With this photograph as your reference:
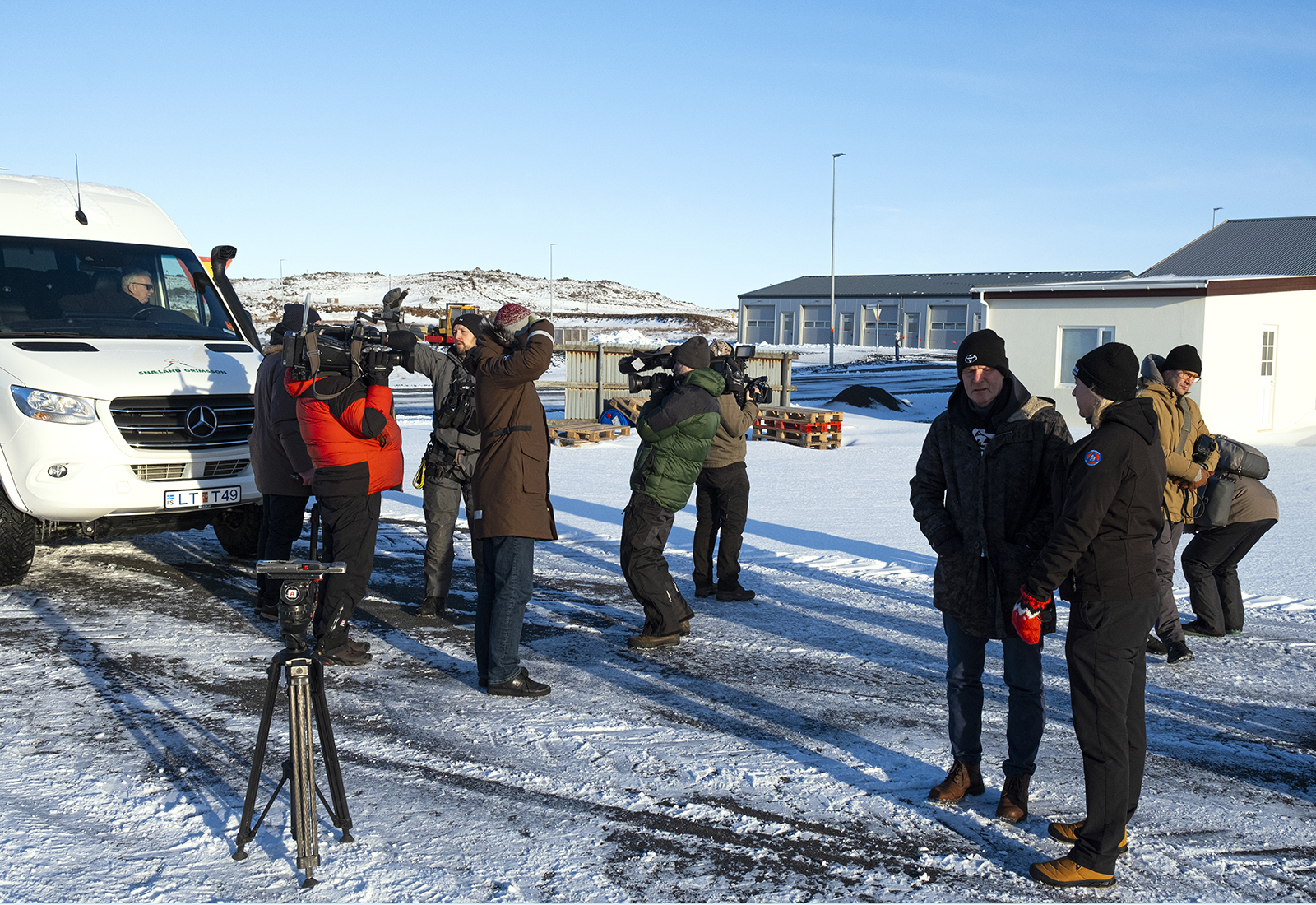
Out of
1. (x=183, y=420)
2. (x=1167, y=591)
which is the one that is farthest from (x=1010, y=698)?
(x=183, y=420)

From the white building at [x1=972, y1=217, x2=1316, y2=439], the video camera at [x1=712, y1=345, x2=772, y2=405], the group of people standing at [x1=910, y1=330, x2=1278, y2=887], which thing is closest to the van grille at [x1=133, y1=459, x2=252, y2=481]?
the video camera at [x1=712, y1=345, x2=772, y2=405]

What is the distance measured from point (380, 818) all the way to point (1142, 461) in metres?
3.14

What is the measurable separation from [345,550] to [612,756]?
214cm

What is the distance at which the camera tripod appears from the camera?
355cm

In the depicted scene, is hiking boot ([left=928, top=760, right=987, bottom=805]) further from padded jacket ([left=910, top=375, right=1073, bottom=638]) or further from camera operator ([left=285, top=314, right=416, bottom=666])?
camera operator ([left=285, top=314, right=416, bottom=666])

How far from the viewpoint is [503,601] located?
5438 mm

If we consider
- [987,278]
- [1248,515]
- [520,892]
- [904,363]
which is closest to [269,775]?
[520,892]

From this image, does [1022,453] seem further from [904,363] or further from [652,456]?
[904,363]

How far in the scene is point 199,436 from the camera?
7.54m

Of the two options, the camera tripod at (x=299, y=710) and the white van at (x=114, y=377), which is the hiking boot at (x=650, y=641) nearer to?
the camera tripod at (x=299, y=710)

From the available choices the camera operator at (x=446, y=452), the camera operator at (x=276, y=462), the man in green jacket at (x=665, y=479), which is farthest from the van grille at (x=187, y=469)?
the man in green jacket at (x=665, y=479)

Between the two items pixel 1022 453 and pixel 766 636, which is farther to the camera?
pixel 766 636

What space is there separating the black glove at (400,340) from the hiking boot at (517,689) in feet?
6.22

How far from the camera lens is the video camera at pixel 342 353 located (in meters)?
5.61
